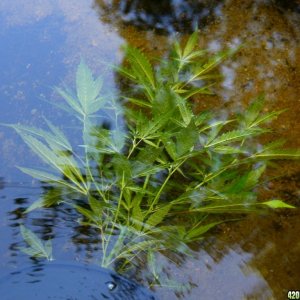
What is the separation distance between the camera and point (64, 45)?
2416 mm

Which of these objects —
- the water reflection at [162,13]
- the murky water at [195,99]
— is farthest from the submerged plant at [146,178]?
the water reflection at [162,13]

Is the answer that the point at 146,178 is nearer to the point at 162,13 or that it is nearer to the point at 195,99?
the point at 195,99

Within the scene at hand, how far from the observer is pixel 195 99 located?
2289 millimetres

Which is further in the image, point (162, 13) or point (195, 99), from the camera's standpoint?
point (162, 13)

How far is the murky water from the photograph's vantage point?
1.75 meters

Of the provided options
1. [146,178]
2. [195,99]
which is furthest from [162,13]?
[146,178]

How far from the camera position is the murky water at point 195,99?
5.75 ft

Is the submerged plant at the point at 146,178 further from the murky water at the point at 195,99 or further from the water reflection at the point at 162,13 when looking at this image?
the water reflection at the point at 162,13

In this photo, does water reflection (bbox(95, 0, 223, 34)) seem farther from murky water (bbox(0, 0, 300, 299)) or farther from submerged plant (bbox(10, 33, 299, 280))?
submerged plant (bbox(10, 33, 299, 280))

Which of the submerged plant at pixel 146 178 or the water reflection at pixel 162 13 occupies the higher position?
the water reflection at pixel 162 13

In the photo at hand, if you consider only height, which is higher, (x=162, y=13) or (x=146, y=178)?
(x=162, y=13)

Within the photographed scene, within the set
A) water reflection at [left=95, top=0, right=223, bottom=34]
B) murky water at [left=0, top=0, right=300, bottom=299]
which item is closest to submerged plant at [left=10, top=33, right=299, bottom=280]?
murky water at [left=0, top=0, right=300, bottom=299]

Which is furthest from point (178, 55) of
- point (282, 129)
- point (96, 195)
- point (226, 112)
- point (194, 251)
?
point (194, 251)

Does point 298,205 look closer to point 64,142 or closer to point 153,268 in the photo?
point 153,268
